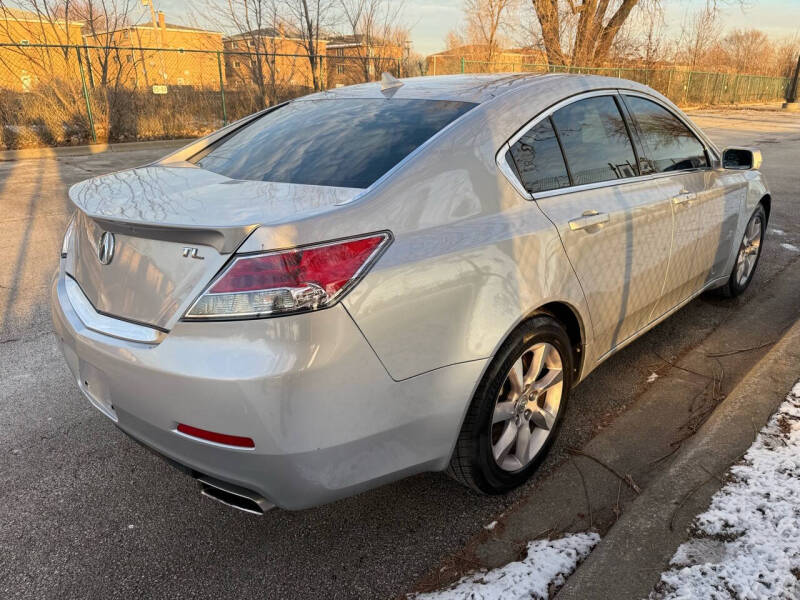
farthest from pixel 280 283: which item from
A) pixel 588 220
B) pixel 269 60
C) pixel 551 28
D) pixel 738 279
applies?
pixel 551 28

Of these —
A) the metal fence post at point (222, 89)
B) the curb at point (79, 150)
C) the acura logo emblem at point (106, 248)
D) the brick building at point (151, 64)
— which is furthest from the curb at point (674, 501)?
the metal fence post at point (222, 89)

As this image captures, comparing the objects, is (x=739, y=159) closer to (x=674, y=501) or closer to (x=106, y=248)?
(x=674, y=501)

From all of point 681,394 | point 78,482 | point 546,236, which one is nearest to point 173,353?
point 78,482

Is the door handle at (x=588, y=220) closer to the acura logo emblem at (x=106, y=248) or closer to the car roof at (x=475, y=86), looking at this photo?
the car roof at (x=475, y=86)

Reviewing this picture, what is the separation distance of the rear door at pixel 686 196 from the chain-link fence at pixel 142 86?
14927mm

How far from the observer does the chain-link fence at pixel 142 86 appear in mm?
14391

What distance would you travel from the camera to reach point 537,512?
2.34 m

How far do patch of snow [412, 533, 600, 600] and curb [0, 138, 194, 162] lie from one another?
46.5 feet

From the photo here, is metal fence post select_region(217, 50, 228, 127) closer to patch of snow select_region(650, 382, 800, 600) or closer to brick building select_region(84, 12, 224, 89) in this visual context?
brick building select_region(84, 12, 224, 89)

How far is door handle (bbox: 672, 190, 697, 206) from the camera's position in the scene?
10.4 ft

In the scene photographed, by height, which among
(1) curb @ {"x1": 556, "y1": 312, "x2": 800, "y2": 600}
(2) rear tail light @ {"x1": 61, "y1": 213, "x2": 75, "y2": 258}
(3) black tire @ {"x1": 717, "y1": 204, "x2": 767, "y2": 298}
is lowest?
(1) curb @ {"x1": 556, "y1": 312, "x2": 800, "y2": 600}

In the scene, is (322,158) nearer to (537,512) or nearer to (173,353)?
(173,353)

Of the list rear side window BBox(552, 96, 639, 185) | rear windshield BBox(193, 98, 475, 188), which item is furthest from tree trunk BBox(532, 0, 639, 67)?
rear windshield BBox(193, 98, 475, 188)

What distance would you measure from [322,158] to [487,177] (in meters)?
0.67
